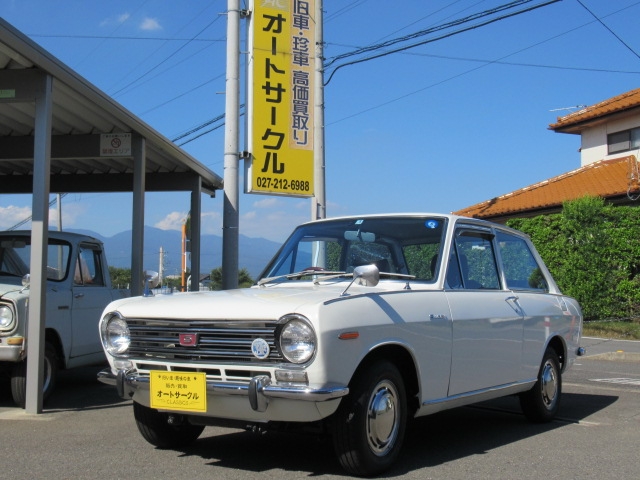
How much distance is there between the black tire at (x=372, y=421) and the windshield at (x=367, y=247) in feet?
3.48

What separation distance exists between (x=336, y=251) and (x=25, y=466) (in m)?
2.72

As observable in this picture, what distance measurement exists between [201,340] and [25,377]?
3.68 m

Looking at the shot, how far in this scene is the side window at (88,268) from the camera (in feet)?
28.7

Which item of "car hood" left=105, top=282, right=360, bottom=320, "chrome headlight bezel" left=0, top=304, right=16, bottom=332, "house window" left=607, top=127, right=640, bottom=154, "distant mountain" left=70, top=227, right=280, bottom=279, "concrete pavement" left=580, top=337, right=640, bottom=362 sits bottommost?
"concrete pavement" left=580, top=337, right=640, bottom=362

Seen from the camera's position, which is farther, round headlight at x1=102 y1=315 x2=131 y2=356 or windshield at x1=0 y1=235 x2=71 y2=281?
windshield at x1=0 y1=235 x2=71 y2=281

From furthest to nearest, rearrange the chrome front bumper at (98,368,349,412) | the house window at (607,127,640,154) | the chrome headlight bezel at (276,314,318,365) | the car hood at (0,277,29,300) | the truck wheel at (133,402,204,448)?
the house window at (607,127,640,154) → the car hood at (0,277,29,300) → the truck wheel at (133,402,204,448) → the chrome headlight bezel at (276,314,318,365) → the chrome front bumper at (98,368,349,412)

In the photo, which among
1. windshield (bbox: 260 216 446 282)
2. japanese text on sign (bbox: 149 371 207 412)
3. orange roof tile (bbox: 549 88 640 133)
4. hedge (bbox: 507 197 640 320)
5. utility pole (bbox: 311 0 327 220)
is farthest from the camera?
orange roof tile (bbox: 549 88 640 133)

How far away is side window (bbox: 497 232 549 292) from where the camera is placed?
6.52 meters

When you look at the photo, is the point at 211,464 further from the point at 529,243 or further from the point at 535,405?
the point at 529,243

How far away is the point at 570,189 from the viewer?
23688mm

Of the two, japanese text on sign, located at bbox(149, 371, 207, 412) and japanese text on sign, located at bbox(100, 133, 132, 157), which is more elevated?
japanese text on sign, located at bbox(100, 133, 132, 157)

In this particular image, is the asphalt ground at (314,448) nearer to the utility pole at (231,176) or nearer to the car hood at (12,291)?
the car hood at (12,291)

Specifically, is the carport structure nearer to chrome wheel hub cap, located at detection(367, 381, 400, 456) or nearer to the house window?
chrome wheel hub cap, located at detection(367, 381, 400, 456)

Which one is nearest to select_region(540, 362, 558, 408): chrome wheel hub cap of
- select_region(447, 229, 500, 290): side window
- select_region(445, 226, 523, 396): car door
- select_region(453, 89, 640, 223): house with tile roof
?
select_region(445, 226, 523, 396): car door
